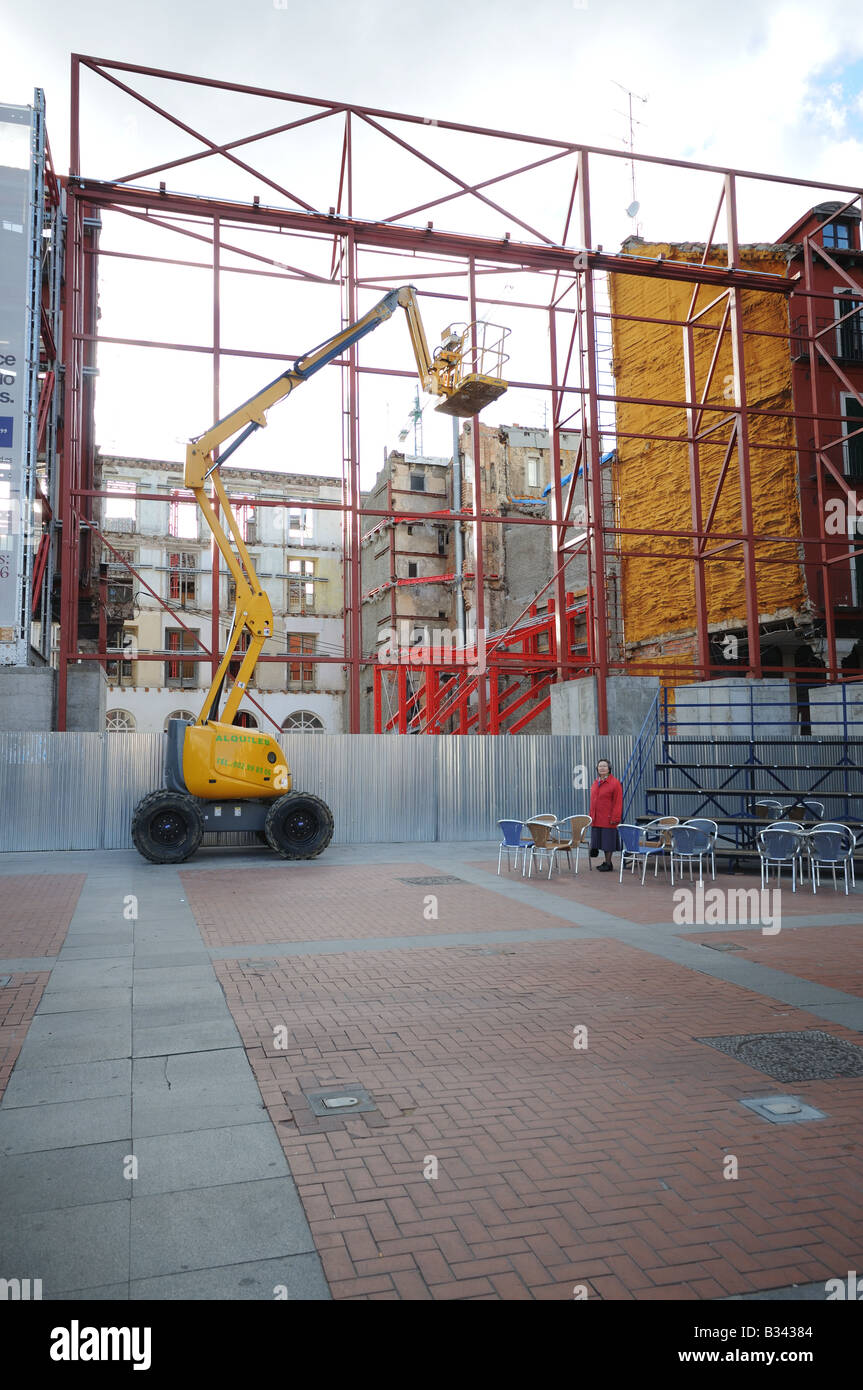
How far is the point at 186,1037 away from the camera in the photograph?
5.96 m

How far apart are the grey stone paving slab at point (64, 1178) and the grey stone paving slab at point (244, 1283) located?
715 millimetres

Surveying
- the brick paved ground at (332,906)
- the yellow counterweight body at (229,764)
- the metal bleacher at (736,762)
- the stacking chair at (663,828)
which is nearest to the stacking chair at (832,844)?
the stacking chair at (663,828)

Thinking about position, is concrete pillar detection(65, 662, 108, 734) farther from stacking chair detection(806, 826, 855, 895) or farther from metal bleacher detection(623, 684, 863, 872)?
stacking chair detection(806, 826, 855, 895)

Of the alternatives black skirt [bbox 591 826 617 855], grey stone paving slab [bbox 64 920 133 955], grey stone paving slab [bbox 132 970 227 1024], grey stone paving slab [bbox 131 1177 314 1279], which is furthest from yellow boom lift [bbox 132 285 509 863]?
grey stone paving slab [bbox 131 1177 314 1279]

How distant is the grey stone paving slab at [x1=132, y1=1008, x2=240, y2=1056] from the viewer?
226 inches

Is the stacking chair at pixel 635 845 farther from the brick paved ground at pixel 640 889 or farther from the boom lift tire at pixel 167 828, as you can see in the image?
the boom lift tire at pixel 167 828

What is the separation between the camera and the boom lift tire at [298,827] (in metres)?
16.1

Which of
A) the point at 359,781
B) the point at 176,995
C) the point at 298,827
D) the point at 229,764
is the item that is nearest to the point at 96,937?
the point at 176,995

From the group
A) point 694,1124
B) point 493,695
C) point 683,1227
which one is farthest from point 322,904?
point 493,695

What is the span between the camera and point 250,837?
18.3 metres

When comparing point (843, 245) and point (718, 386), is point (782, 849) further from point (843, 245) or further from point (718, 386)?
point (843, 245)

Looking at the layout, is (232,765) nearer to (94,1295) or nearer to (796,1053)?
(796,1053)
